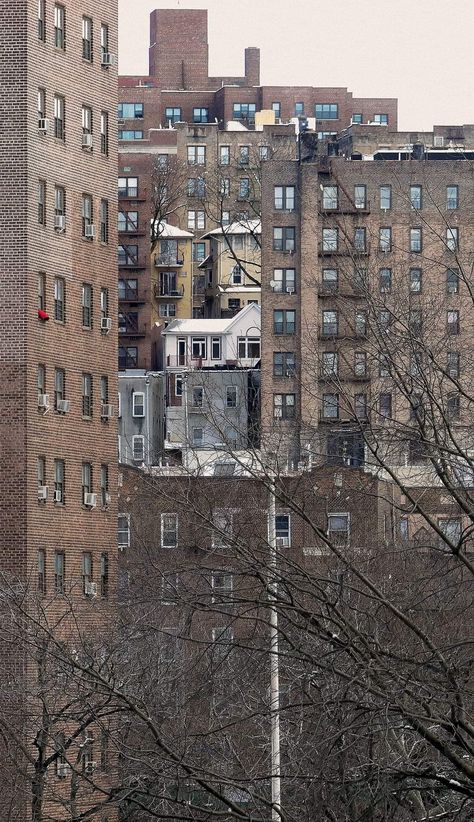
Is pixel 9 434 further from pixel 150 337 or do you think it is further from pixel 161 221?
pixel 161 221

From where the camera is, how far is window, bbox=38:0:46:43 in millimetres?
70438

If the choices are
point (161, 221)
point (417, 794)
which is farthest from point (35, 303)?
point (161, 221)

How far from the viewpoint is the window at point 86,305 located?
73.4 m

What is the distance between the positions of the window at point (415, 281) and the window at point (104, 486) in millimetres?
47590

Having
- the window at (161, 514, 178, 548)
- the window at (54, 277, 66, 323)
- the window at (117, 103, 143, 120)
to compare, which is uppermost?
the window at (117, 103, 143, 120)

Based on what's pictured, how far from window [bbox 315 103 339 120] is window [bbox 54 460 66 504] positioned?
112 meters

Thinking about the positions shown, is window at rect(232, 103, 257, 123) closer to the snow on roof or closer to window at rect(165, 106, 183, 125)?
window at rect(165, 106, 183, 125)

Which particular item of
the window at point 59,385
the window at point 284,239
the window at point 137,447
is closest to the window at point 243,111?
the window at point 284,239

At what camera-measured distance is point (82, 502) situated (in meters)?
72.3

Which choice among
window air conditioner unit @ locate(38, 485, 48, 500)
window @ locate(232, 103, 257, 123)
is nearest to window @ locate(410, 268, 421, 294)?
window air conditioner unit @ locate(38, 485, 48, 500)

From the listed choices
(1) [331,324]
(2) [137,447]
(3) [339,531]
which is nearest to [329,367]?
(3) [339,531]

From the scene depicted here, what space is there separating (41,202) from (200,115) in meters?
107

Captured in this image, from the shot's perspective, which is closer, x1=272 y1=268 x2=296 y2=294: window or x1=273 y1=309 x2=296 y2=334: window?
x1=273 y1=309 x2=296 y2=334: window

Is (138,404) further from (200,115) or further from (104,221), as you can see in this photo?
(200,115)
